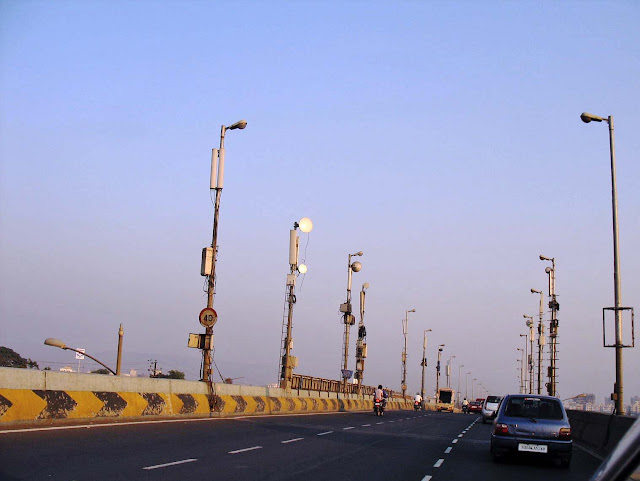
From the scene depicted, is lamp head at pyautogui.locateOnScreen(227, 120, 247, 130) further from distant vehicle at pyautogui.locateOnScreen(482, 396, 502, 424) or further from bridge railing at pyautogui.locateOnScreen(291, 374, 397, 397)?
distant vehicle at pyautogui.locateOnScreen(482, 396, 502, 424)

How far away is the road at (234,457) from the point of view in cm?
1109

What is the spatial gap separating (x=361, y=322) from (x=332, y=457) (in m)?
46.3

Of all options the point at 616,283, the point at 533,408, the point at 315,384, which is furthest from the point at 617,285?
the point at 315,384

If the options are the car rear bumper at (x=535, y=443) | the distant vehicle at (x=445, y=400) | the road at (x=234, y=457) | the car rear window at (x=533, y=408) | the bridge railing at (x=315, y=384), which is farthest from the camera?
the distant vehicle at (x=445, y=400)

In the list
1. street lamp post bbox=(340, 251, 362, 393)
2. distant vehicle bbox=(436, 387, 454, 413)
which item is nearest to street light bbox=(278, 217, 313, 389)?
street lamp post bbox=(340, 251, 362, 393)

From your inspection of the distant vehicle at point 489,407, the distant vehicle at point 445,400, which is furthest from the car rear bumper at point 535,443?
the distant vehicle at point 445,400

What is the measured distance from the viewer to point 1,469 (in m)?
10.2

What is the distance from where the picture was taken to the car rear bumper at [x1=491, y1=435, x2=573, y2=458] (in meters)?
15.4

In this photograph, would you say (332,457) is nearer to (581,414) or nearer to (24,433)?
(24,433)

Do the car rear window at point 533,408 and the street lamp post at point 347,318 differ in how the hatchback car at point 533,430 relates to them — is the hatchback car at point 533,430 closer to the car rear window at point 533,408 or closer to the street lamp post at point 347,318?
the car rear window at point 533,408

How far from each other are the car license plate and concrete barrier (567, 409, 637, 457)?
104 inches

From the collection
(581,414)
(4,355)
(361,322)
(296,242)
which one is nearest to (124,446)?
(581,414)

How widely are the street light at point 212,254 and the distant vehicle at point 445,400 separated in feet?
211

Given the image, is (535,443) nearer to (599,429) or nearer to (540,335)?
(599,429)
